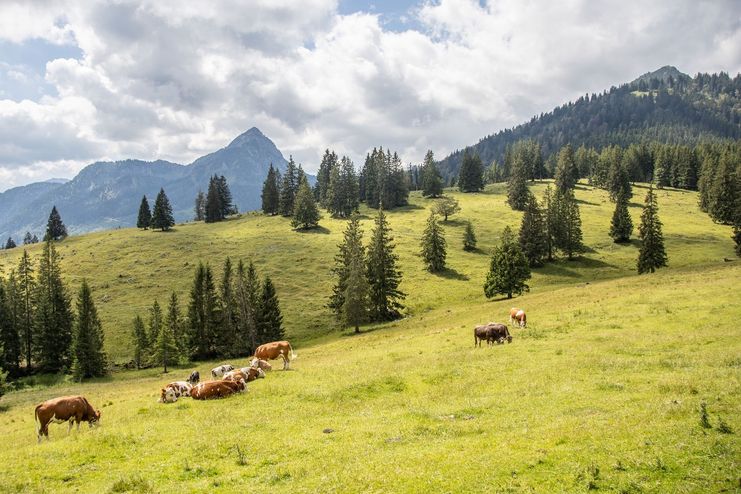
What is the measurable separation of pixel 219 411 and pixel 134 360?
58489 mm

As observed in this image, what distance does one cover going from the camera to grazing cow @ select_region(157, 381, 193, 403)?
2531cm

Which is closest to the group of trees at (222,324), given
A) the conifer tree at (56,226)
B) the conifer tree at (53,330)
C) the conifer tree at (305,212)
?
the conifer tree at (53,330)

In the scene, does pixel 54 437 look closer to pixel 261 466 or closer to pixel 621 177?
pixel 261 466

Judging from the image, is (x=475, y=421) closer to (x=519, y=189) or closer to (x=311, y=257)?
(x=311, y=257)

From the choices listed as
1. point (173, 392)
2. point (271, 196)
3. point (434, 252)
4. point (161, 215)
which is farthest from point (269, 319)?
point (271, 196)

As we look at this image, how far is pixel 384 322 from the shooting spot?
2842 inches

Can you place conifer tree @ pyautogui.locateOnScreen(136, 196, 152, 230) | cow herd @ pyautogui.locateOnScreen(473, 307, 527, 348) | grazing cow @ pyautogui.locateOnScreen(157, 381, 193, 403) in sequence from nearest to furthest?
grazing cow @ pyautogui.locateOnScreen(157, 381, 193, 403) → cow herd @ pyautogui.locateOnScreen(473, 307, 527, 348) → conifer tree @ pyautogui.locateOnScreen(136, 196, 152, 230)

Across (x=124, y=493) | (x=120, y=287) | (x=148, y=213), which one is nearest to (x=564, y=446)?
(x=124, y=493)

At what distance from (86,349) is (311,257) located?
55352 millimetres

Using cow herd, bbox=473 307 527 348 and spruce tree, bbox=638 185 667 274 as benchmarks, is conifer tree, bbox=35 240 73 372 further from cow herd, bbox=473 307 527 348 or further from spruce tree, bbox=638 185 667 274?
spruce tree, bbox=638 185 667 274

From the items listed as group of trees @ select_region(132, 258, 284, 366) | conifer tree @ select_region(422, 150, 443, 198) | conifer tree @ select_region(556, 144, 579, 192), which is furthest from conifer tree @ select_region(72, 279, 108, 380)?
conifer tree @ select_region(556, 144, 579, 192)

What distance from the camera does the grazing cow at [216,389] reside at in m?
24.8

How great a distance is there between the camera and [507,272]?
74062 millimetres

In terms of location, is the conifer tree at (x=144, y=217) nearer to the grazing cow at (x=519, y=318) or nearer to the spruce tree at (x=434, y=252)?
the spruce tree at (x=434, y=252)
